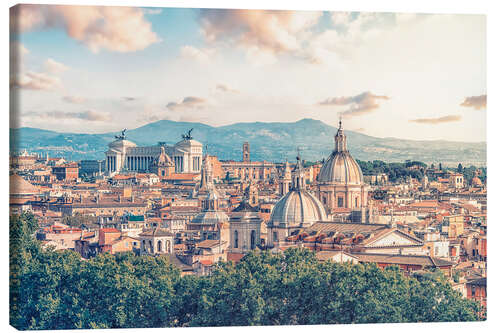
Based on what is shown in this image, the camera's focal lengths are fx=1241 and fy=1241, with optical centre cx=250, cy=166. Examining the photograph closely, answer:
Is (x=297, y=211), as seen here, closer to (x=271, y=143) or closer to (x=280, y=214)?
(x=280, y=214)

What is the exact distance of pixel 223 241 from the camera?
1227 inches

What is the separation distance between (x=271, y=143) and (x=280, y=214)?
27.7 ft

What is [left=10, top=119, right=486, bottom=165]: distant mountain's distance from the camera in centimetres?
2430

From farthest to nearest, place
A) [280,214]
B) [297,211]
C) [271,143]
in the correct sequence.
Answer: [271,143], [280,214], [297,211]

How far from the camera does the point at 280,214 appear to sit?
102 feet

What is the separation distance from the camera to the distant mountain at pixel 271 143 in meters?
24.3

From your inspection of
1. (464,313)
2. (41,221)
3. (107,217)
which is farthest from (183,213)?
(464,313)

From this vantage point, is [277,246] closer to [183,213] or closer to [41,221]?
[41,221]


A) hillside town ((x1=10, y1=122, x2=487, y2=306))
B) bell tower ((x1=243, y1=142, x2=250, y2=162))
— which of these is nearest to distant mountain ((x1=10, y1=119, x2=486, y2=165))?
bell tower ((x1=243, y1=142, x2=250, y2=162))

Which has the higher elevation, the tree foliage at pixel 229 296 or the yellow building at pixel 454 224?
the yellow building at pixel 454 224

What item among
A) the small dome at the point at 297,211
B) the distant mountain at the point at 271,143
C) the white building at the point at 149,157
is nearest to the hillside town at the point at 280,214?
the small dome at the point at 297,211

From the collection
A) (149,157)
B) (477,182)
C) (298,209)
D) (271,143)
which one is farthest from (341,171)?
(149,157)

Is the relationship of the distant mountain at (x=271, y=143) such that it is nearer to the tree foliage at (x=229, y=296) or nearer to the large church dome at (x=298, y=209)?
the large church dome at (x=298, y=209)

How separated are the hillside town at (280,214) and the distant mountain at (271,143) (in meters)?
0.56
